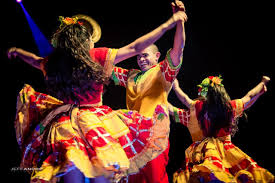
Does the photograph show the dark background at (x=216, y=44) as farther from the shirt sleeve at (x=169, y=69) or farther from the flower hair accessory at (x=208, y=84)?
the shirt sleeve at (x=169, y=69)

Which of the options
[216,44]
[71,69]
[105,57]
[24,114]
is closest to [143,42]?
[105,57]

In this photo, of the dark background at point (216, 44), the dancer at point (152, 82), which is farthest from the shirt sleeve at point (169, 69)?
the dark background at point (216, 44)

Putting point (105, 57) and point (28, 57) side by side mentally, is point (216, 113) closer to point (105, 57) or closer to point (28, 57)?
point (105, 57)

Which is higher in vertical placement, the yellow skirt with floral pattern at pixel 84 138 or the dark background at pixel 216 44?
the dark background at pixel 216 44

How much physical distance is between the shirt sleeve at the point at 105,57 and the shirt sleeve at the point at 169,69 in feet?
1.91

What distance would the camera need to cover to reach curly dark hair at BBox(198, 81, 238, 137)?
2.68 meters

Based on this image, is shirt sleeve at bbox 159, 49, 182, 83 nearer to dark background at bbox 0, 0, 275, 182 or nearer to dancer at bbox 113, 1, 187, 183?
dancer at bbox 113, 1, 187, 183

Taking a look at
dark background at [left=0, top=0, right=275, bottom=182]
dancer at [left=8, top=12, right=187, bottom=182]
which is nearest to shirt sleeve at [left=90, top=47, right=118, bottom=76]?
dancer at [left=8, top=12, right=187, bottom=182]

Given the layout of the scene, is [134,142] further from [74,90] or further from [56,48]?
[56,48]

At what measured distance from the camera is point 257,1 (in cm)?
337

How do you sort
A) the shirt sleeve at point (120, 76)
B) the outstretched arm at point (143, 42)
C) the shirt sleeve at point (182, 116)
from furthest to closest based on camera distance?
the shirt sleeve at point (182, 116)
the shirt sleeve at point (120, 76)
the outstretched arm at point (143, 42)

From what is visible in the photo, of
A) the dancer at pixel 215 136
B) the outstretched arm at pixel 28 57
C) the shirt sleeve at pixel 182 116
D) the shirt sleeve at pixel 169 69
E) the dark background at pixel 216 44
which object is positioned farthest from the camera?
the dark background at pixel 216 44

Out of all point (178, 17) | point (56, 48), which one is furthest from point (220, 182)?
point (56, 48)

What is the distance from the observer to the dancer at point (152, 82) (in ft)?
5.99
